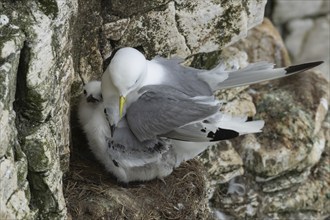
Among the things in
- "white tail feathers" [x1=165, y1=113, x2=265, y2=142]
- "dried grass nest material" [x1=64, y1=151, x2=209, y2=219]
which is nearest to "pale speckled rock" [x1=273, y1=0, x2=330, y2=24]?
"dried grass nest material" [x1=64, y1=151, x2=209, y2=219]

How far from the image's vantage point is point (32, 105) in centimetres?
378

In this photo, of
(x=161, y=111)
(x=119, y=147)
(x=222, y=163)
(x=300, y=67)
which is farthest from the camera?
(x=222, y=163)

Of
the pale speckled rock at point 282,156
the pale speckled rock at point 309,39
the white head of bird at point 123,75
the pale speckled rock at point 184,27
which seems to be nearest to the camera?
the white head of bird at point 123,75

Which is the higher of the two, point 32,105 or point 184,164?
point 32,105

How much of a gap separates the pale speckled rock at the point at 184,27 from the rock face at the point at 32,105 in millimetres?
1076

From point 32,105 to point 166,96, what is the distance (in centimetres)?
107

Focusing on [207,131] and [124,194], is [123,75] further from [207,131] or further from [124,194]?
[124,194]

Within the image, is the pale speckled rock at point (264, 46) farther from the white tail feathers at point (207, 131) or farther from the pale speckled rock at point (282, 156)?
the white tail feathers at point (207, 131)

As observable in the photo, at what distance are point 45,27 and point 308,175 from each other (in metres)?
4.10

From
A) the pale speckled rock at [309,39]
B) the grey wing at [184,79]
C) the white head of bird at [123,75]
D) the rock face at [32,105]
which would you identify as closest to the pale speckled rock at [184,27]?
the grey wing at [184,79]

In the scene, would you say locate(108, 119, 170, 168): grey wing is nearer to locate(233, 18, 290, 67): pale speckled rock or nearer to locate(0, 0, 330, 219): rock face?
locate(0, 0, 330, 219): rock face

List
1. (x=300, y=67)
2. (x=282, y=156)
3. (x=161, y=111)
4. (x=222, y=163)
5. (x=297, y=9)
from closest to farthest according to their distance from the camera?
(x=161, y=111)
(x=300, y=67)
(x=222, y=163)
(x=282, y=156)
(x=297, y=9)

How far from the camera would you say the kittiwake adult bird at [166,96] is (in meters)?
4.41

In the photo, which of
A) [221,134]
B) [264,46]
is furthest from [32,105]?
[264,46]
